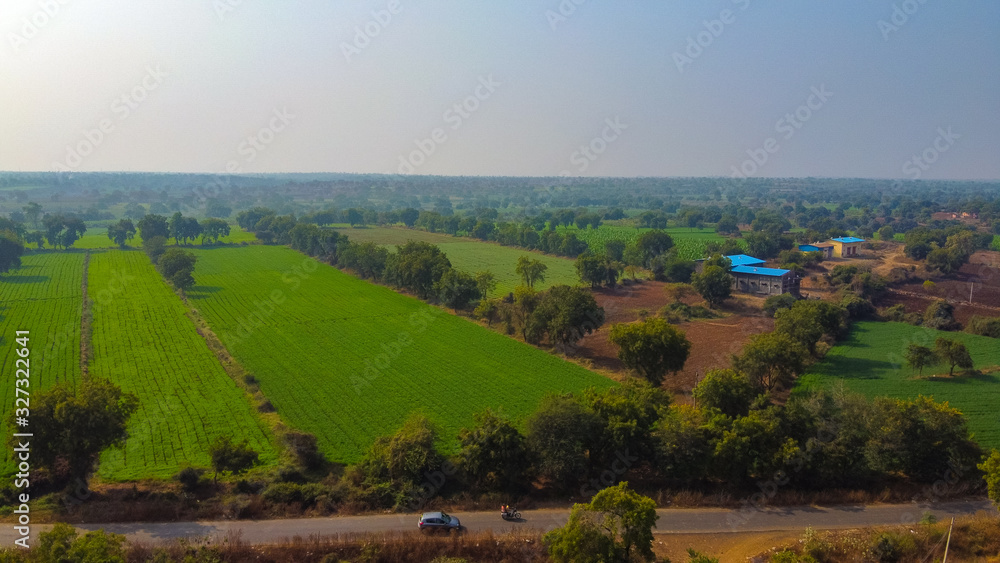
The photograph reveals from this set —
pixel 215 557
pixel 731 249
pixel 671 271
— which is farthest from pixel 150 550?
pixel 731 249

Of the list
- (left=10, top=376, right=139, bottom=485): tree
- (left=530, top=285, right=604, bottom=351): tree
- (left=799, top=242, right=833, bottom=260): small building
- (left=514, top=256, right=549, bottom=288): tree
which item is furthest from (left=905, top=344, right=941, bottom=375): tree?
(left=799, top=242, right=833, bottom=260): small building

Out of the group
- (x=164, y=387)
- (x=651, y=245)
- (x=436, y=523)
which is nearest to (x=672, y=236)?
(x=651, y=245)

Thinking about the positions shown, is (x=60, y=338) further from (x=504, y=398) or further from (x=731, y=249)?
(x=731, y=249)

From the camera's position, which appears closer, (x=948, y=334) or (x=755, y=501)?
(x=755, y=501)

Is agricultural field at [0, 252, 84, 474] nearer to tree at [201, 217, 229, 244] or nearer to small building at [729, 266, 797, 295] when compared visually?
tree at [201, 217, 229, 244]

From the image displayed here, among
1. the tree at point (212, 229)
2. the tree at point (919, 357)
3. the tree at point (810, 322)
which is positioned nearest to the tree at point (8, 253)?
the tree at point (212, 229)

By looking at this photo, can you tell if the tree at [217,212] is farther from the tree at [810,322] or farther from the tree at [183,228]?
the tree at [810,322]
